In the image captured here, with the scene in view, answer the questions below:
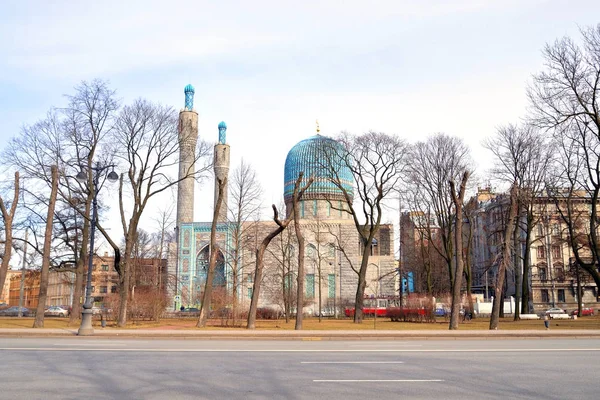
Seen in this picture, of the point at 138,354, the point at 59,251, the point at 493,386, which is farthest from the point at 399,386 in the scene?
the point at 59,251

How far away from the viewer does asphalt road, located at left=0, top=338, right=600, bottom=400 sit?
7.98 m

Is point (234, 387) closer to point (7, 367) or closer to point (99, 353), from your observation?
point (7, 367)

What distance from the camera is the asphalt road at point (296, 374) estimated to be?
798 cm

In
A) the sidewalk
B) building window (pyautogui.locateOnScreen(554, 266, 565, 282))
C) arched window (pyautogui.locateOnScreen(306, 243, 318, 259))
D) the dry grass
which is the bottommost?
the dry grass

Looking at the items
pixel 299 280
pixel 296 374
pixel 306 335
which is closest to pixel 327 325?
pixel 299 280

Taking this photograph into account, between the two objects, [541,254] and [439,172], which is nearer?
[439,172]

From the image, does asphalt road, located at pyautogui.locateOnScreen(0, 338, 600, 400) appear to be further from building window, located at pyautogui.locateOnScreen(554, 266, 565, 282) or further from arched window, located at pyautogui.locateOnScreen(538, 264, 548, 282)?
arched window, located at pyautogui.locateOnScreen(538, 264, 548, 282)

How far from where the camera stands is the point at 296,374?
9742mm

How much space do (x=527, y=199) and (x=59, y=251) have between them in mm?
29985

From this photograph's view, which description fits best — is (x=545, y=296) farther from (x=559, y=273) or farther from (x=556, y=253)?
(x=559, y=273)

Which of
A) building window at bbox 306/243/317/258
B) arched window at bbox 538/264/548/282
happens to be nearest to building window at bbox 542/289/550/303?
arched window at bbox 538/264/548/282

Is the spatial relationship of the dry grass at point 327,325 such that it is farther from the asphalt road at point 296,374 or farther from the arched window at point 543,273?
the arched window at point 543,273

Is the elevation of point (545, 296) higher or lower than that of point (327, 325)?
higher

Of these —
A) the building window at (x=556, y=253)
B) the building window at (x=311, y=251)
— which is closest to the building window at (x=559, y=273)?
the building window at (x=556, y=253)
